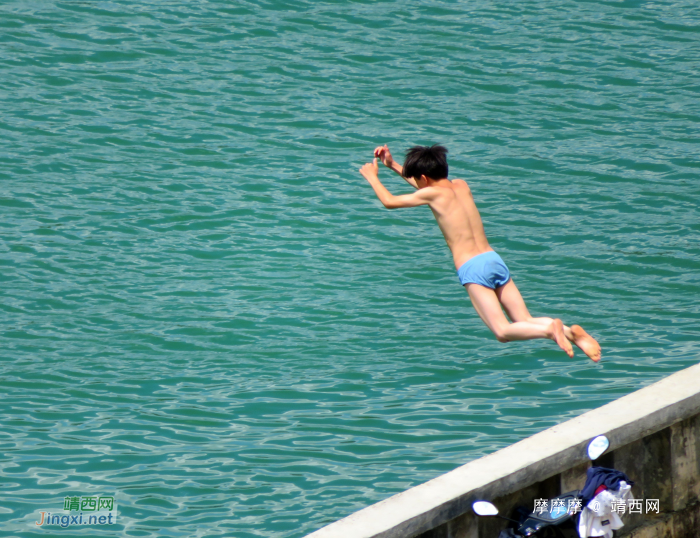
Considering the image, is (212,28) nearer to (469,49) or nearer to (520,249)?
(469,49)

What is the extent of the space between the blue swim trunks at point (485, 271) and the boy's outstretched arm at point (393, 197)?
0.61 m

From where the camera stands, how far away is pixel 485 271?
7719 millimetres

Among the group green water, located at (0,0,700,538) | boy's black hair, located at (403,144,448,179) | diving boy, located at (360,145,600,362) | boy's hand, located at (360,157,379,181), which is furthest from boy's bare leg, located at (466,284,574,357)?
green water, located at (0,0,700,538)

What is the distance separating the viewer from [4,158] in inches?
623

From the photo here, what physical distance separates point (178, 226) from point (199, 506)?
24.2ft

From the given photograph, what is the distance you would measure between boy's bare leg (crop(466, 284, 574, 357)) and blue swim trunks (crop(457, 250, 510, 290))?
0.16ft

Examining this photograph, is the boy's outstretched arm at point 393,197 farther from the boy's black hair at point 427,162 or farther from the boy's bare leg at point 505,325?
the boy's bare leg at point 505,325

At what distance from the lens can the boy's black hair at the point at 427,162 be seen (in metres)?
7.66

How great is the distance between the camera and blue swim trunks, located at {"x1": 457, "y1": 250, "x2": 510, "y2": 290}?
7.72 meters

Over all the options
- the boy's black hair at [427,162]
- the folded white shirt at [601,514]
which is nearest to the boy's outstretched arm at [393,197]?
the boy's black hair at [427,162]

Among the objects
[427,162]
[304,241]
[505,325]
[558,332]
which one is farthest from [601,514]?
[304,241]

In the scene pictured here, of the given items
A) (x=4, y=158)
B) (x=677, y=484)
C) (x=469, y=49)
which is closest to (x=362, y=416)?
(x=677, y=484)

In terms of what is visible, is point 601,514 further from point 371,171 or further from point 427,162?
point 371,171

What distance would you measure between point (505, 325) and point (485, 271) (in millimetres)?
485
